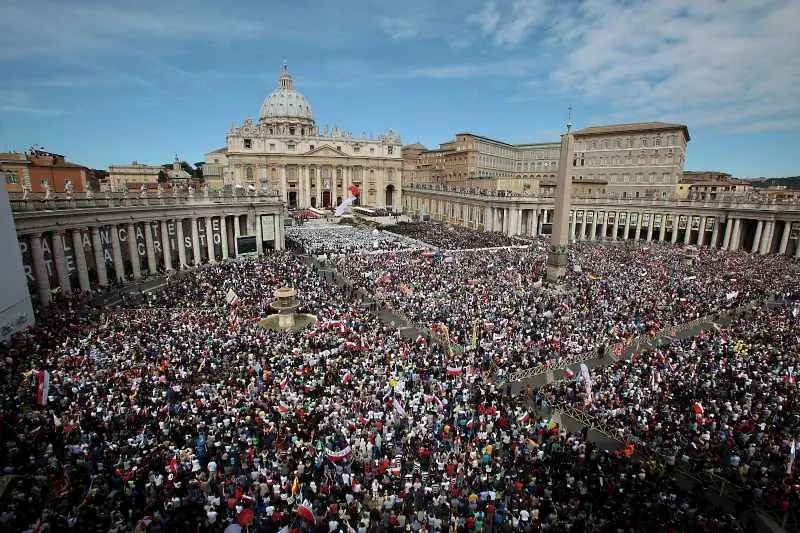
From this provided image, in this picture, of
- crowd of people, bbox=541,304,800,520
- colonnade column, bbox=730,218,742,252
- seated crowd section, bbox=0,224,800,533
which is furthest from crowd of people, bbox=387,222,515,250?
crowd of people, bbox=541,304,800,520

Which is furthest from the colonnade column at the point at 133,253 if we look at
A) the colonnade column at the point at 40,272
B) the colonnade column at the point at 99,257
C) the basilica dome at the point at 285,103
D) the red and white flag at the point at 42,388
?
the basilica dome at the point at 285,103

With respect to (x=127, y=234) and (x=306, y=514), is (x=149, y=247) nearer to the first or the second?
(x=127, y=234)

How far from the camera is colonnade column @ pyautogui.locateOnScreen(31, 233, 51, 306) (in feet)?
93.4

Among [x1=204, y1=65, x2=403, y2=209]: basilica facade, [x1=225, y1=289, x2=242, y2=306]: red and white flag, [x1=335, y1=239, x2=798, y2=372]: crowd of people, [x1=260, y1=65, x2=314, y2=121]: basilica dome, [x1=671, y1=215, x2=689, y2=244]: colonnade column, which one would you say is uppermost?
[x1=260, y1=65, x2=314, y2=121]: basilica dome

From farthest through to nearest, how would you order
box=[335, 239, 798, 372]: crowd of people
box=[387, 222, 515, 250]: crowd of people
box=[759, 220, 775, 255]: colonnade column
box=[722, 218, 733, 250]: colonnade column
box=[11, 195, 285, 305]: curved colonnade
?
box=[722, 218, 733, 250]: colonnade column < box=[387, 222, 515, 250]: crowd of people < box=[759, 220, 775, 255]: colonnade column < box=[11, 195, 285, 305]: curved colonnade < box=[335, 239, 798, 372]: crowd of people

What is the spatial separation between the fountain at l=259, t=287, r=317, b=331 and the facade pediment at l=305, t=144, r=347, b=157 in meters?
87.8

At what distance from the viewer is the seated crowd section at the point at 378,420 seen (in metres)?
11.0

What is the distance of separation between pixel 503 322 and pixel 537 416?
8.58 m

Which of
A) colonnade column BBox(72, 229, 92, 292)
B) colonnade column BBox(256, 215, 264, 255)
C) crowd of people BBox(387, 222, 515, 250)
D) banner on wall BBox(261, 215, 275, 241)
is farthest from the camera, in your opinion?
crowd of people BBox(387, 222, 515, 250)

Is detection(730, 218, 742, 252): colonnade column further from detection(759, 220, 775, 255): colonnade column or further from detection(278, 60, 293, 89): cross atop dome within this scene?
detection(278, 60, 293, 89): cross atop dome

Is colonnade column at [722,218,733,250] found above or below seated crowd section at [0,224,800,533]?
above

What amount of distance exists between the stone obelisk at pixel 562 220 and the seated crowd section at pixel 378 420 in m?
7.24

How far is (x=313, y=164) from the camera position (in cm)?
10800

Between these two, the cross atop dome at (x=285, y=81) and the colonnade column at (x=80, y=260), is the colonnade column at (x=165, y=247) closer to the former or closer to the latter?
the colonnade column at (x=80, y=260)
